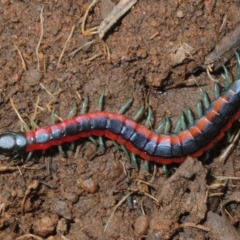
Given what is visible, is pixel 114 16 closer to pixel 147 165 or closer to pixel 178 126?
pixel 178 126

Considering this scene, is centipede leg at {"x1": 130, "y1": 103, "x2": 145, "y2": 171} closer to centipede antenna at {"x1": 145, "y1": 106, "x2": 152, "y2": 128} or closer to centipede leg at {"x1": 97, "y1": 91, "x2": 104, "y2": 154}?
centipede antenna at {"x1": 145, "y1": 106, "x2": 152, "y2": 128}

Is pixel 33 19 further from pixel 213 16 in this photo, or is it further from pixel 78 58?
pixel 213 16

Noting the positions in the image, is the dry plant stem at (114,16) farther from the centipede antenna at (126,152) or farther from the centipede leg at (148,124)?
the centipede antenna at (126,152)

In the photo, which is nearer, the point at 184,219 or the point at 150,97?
the point at 184,219

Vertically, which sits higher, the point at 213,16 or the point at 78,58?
the point at 213,16

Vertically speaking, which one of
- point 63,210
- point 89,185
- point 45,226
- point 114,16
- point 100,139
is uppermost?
point 114,16

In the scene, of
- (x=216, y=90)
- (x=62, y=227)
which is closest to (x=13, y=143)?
(x=62, y=227)

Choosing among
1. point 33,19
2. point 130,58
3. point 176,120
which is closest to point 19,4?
point 33,19

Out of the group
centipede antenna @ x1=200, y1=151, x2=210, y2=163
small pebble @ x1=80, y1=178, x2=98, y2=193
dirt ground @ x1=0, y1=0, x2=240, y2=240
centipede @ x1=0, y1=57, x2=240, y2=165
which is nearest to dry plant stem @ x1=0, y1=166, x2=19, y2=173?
dirt ground @ x1=0, y1=0, x2=240, y2=240
